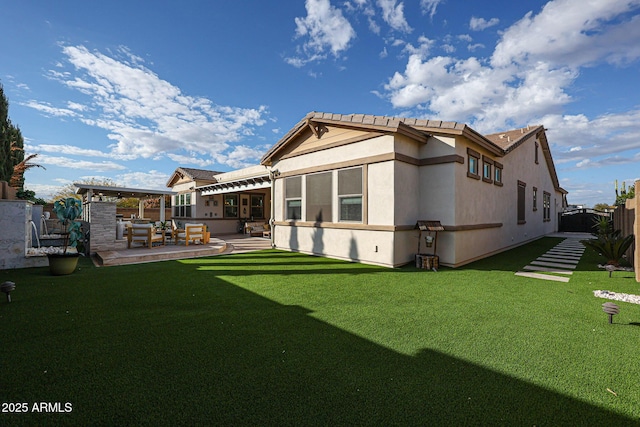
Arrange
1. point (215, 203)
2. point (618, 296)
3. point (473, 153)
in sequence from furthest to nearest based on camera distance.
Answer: point (215, 203), point (473, 153), point (618, 296)

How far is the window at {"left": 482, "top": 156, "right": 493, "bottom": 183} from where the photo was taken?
28.5 feet

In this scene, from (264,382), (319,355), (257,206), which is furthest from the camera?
(257,206)

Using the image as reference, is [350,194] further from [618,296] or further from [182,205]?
[182,205]

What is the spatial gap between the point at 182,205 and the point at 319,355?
19694mm

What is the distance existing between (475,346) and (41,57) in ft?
42.9

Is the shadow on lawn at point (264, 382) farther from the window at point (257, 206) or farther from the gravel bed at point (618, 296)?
the window at point (257, 206)

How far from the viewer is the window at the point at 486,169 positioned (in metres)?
8.69

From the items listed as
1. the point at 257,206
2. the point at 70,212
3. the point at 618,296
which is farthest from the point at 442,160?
the point at 257,206

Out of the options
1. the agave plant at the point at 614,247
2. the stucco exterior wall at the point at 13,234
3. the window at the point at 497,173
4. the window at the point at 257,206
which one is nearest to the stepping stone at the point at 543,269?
the agave plant at the point at 614,247

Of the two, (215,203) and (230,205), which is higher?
(215,203)

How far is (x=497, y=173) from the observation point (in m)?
9.89

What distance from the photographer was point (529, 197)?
44.3 feet

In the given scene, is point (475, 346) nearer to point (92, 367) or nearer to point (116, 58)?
point (92, 367)

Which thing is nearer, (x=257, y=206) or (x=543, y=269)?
(x=543, y=269)
